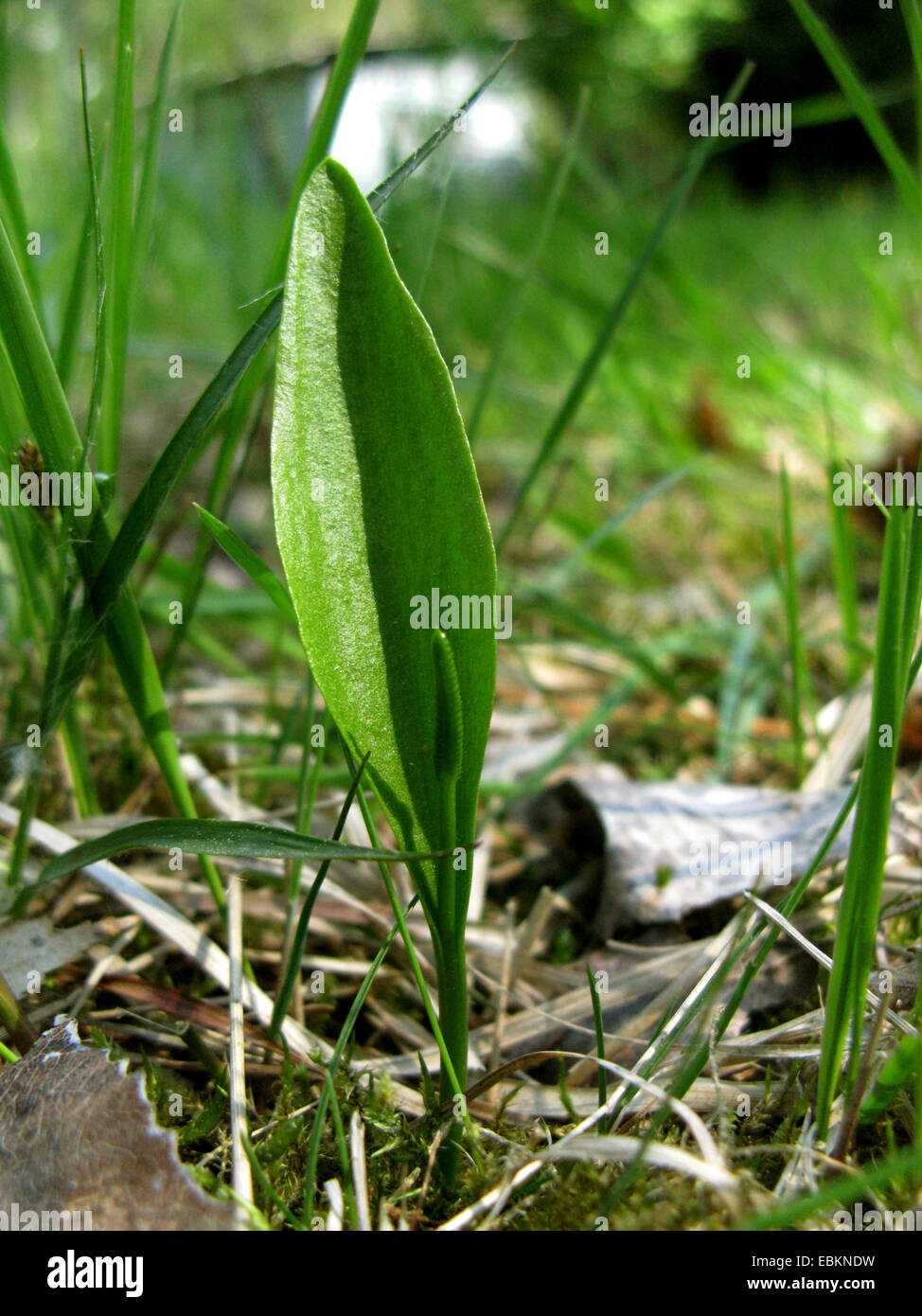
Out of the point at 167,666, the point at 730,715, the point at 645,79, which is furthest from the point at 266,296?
the point at 645,79

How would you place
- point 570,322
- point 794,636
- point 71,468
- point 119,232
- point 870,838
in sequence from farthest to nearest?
1. point 570,322
2. point 794,636
3. point 119,232
4. point 71,468
5. point 870,838

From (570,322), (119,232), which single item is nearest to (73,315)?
(119,232)

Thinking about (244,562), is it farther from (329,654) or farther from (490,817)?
(490,817)

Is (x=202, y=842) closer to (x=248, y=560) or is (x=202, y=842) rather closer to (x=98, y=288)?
(x=248, y=560)

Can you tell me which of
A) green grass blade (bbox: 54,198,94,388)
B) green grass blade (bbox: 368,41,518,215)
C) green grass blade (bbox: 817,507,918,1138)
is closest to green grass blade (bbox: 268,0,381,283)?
green grass blade (bbox: 368,41,518,215)

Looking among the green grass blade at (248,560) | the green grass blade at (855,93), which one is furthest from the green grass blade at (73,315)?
the green grass blade at (855,93)
